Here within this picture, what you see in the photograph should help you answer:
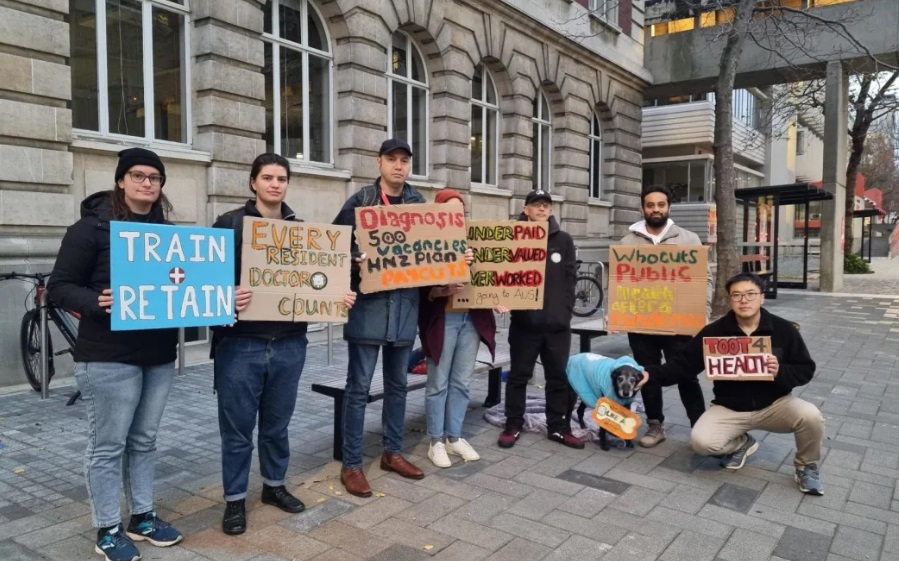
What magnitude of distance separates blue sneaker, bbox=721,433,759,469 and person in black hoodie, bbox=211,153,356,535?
3110mm

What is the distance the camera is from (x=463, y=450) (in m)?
5.11

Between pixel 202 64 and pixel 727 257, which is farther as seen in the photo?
pixel 727 257

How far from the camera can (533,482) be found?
4.68 m

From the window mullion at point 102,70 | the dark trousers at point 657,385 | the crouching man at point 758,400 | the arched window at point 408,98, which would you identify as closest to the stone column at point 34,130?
the window mullion at point 102,70

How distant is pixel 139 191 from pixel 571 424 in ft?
13.0

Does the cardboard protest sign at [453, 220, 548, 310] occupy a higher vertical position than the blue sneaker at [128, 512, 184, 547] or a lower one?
higher

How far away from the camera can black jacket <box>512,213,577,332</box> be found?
540 centimetres

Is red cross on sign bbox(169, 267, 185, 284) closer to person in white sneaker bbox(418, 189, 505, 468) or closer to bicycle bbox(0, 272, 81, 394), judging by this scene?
person in white sneaker bbox(418, 189, 505, 468)

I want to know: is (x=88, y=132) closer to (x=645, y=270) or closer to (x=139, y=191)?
(x=139, y=191)

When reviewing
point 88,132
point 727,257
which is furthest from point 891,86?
point 88,132

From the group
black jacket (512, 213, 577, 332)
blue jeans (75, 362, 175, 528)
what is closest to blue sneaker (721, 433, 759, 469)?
black jacket (512, 213, 577, 332)

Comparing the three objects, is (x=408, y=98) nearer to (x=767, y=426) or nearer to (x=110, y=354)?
(x=767, y=426)

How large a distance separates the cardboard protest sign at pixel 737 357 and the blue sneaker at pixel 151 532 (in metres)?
3.46

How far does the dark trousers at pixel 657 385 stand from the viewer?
546cm
